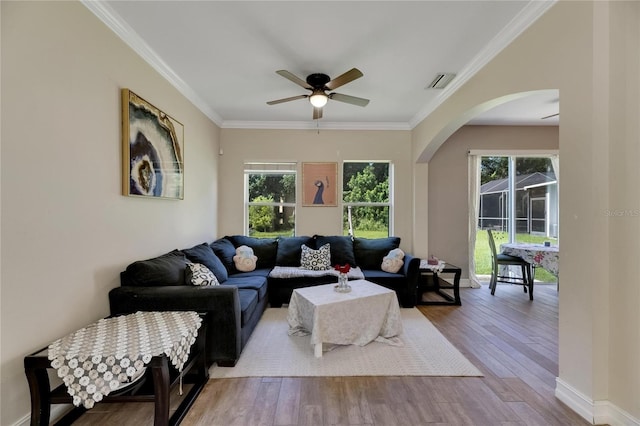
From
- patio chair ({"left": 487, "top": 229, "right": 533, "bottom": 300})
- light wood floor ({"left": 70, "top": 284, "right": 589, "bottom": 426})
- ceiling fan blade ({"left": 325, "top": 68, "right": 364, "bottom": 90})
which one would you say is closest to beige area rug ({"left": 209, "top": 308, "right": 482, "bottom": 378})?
light wood floor ({"left": 70, "top": 284, "right": 589, "bottom": 426})

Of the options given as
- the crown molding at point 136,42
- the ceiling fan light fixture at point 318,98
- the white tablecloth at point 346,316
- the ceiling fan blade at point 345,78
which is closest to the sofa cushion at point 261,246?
the white tablecloth at point 346,316

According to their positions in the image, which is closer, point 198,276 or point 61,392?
point 61,392

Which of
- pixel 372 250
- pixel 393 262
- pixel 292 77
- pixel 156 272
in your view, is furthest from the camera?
pixel 372 250

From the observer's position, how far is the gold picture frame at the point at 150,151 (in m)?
2.38

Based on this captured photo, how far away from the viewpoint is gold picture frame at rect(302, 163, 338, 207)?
4852 millimetres

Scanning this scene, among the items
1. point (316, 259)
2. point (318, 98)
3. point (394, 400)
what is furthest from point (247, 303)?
point (318, 98)

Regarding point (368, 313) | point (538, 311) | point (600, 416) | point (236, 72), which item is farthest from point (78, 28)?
point (538, 311)

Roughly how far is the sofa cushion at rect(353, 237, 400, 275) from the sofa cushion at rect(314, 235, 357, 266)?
0.29 ft

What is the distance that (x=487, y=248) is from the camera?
502 centimetres

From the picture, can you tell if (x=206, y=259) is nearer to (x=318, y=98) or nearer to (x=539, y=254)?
(x=318, y=98)

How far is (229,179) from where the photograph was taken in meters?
4.85

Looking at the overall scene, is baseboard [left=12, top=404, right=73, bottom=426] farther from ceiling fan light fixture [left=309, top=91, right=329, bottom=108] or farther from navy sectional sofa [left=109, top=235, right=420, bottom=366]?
ceiling fan light fixture [left=309, top=91, right=329, bottom=108]

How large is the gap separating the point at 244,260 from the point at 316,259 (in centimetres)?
104

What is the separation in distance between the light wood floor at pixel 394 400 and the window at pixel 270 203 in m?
2.95
